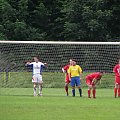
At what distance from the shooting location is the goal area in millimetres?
23562

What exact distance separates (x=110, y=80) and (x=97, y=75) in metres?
3.91

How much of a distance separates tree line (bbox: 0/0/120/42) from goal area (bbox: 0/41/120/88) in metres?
20.1

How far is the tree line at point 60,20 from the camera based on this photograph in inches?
1794

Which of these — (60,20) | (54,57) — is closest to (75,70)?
(54,57)

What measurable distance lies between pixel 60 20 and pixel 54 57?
77.9 ft

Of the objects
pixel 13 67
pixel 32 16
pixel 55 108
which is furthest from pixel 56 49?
pixel 32 16

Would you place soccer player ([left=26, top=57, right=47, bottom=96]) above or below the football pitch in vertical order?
above

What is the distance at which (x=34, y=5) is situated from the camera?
49.4 metres

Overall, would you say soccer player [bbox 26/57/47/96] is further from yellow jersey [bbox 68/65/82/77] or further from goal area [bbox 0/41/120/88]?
yellow jersey [bbox 68/65/82/77]

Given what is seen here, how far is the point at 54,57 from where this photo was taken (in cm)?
2462

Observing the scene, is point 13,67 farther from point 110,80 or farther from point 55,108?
point 55,108

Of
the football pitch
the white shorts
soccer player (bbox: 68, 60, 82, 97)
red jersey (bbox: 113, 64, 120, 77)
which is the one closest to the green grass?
the white shorts

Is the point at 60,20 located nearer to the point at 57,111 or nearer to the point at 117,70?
the point at 117,70

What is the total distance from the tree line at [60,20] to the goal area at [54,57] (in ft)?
65.9
